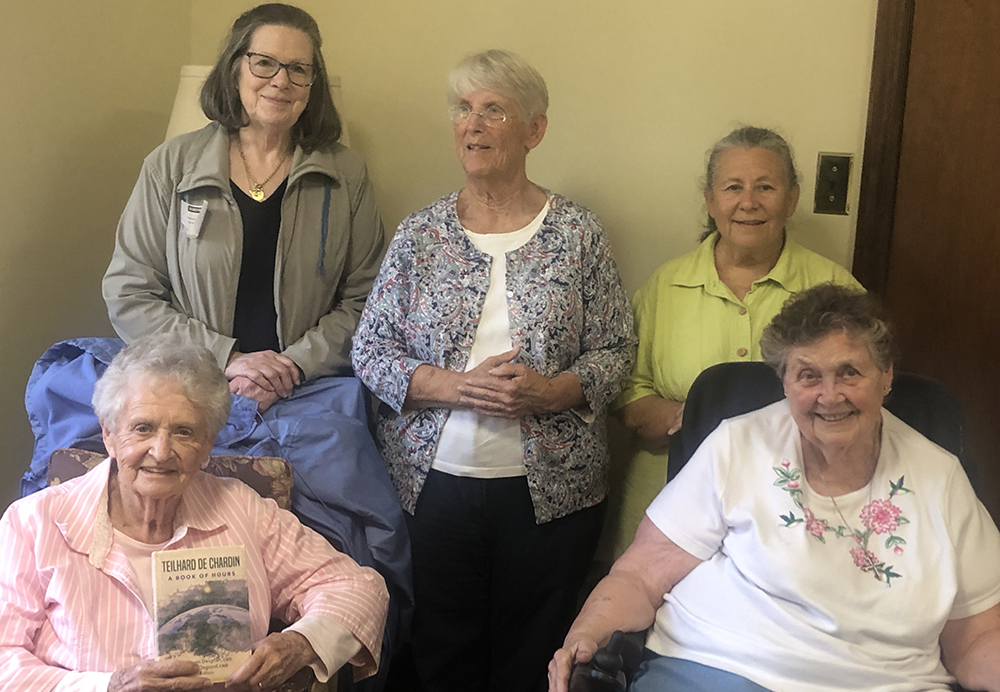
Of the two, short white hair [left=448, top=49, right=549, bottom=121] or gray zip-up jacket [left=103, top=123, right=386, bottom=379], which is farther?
gray zip-up jacket [left=103, top=123, right=386, bottom=379]

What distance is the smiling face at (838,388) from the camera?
1.55 m

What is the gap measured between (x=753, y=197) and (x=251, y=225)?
1142 millimetres

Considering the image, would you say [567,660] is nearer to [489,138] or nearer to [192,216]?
[489,138]

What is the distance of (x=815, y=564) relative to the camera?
5.02 ft

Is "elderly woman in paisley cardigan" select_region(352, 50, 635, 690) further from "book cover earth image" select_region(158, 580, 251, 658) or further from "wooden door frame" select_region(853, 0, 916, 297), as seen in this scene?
"wooden door frame" select_region(853, 0, 916, 297)

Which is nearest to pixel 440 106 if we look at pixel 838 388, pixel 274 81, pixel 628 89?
pixel 628 89

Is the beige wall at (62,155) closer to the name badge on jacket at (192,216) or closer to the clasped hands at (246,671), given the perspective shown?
the name badge on jacket at (192,216)

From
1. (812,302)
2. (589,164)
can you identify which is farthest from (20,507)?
(589,164)

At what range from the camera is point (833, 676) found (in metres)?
1.49

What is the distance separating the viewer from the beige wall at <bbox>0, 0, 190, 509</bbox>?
2.25 metres

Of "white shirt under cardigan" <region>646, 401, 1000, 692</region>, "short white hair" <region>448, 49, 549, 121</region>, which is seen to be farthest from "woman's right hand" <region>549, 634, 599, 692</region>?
"short white hair" <region>448, 49, 549, 121</region>

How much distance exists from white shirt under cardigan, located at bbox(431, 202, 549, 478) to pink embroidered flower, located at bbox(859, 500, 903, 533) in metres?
0.69

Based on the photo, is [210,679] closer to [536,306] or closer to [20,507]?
[20,507]

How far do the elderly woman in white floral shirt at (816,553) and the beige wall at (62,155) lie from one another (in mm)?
1643
